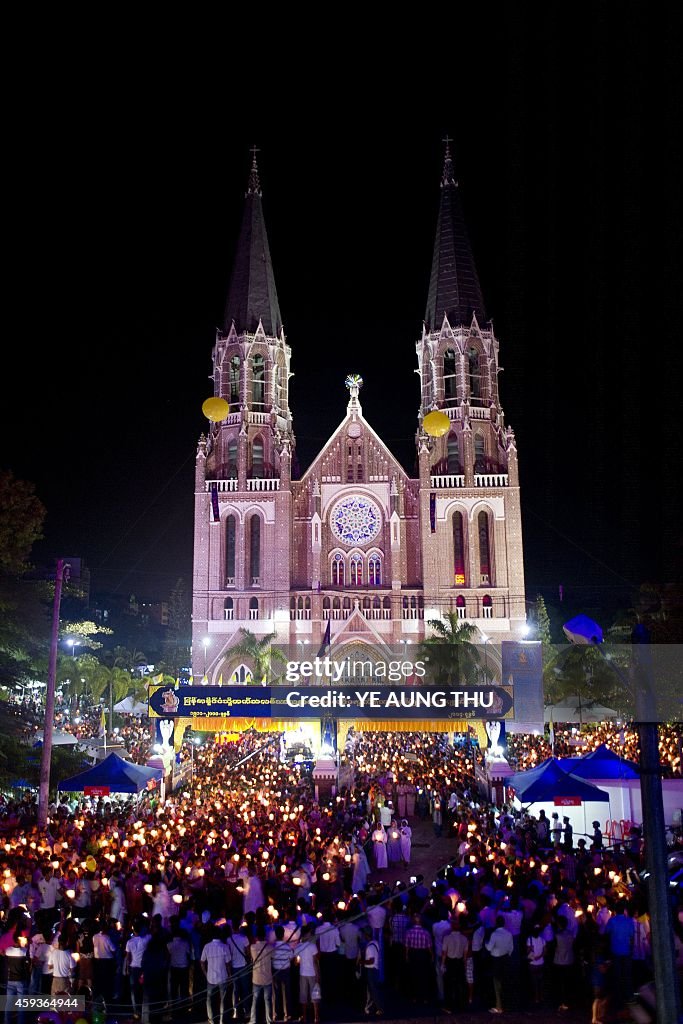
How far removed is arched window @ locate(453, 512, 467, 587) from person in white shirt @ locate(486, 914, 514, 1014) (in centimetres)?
4824

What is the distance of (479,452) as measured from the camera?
6391 centimetres

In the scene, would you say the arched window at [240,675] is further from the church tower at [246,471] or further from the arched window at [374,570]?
the arched window at [374,570]

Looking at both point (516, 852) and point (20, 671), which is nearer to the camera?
point (516, 852)

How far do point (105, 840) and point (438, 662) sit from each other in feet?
103

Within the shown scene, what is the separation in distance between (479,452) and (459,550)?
7916mm

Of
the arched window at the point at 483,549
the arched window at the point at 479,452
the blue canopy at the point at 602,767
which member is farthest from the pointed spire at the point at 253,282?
the blue canopy at the point at 602,767

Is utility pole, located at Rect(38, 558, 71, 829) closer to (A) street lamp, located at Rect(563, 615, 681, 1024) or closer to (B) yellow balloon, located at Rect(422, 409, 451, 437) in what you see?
(A) street lamp, located at Rect(563, 615, 681, 1024)

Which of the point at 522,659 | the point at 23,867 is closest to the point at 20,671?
the point at 23,867

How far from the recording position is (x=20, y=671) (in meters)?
26.6

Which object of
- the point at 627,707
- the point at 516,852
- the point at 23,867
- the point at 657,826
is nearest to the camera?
the point at 657,826

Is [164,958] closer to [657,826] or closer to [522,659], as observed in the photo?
[657,826]

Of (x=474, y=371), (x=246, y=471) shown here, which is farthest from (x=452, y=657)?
(x=474, y=371)

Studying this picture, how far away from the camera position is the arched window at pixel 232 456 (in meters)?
63.9

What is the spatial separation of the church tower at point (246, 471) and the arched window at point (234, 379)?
0.08 meters
